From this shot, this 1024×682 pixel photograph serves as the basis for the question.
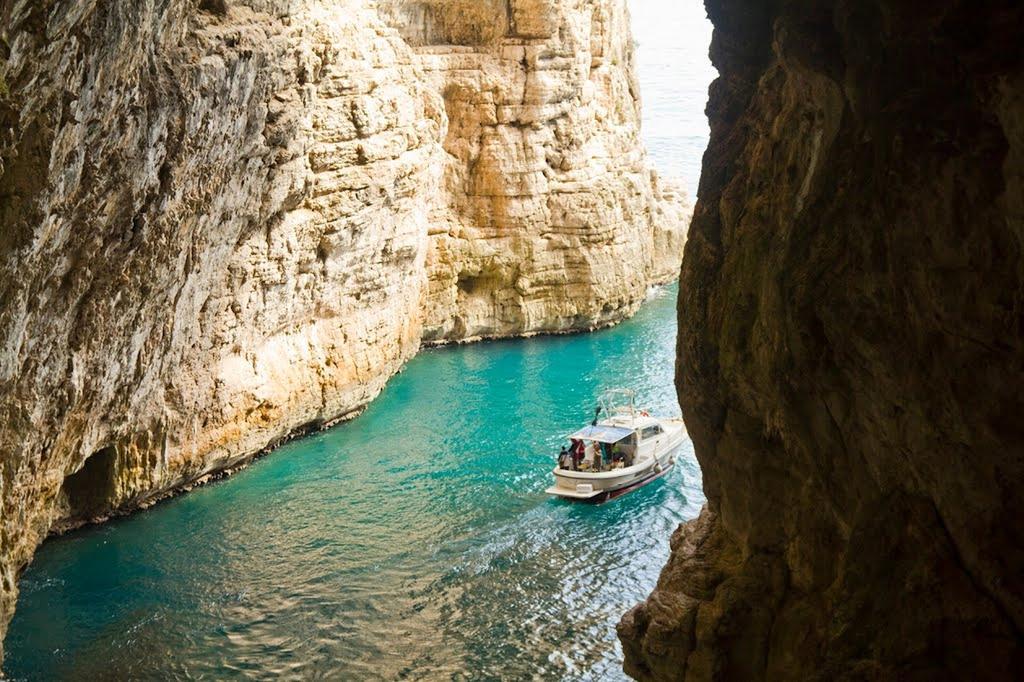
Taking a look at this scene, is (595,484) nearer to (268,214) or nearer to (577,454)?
Result: (577,454)

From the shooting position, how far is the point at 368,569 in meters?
20.9

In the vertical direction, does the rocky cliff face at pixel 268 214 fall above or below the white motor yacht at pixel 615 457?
above

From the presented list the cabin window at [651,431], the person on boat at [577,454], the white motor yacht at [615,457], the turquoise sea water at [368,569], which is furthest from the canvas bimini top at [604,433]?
the turquoise sea water at [368,569]

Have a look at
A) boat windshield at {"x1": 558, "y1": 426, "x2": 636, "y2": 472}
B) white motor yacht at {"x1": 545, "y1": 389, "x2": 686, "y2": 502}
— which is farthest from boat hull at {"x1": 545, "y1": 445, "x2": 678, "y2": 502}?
boat windshield at {"x1": 558, "y1": 426, "x2": 636, "y2": 472}

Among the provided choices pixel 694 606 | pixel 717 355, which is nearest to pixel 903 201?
pixel 717 355

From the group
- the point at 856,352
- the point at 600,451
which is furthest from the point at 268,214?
the point at 856,352

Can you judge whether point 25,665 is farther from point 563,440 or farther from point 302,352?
point 563,440

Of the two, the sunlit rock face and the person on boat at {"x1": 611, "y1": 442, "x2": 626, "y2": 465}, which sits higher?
the sunlit rock face

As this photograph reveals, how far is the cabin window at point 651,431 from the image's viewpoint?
2622 cm

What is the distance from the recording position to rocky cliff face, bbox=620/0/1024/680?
6477 mm

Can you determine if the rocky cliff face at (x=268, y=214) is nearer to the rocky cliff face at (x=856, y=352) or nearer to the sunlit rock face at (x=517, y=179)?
the sunlit rock face at (x=517, y=179)

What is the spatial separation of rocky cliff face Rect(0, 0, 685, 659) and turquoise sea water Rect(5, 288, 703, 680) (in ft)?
5.06

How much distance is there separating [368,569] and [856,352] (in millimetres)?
14586

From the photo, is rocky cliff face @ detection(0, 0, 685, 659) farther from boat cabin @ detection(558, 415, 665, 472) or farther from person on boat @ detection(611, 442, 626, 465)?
person on boat @ detection(611, 442, 626, 465)
